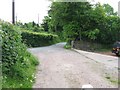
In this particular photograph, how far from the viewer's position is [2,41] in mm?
8609

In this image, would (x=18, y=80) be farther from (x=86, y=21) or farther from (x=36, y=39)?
(x=36, y=39)

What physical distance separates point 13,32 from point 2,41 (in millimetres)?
2254

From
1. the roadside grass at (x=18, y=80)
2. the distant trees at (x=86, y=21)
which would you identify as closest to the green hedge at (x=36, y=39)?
the distant trees at (x=86, y=21)

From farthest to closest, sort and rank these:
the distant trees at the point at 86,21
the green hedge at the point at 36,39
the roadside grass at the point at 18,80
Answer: the green hedge at the point at 36,39, the distant trees at the point at 86,21, the roadside grass at the point at 18,80

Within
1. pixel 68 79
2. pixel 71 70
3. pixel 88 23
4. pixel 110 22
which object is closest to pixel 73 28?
pixel 88 23

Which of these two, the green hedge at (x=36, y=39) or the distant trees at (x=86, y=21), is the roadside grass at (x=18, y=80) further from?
the green hedge at (x=36, y=39)

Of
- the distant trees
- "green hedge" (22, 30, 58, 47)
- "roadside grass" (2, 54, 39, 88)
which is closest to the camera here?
"roadside grass" (2, 54, 39, 88)

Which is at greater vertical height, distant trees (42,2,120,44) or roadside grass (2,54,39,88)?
distant trees (42,2,120,44)

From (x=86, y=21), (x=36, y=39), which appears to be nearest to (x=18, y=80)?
(x=86, y=21)

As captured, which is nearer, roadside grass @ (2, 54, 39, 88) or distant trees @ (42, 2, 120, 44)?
roadside grass @ (2, 54, 39, 88)

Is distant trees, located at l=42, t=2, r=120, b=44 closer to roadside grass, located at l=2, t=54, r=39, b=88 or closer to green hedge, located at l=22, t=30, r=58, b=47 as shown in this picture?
green hedge, located at l=22, t=30, r=58, b=47

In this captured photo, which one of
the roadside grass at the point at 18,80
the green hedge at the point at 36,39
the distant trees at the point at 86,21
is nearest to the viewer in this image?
the roadside grass at the point at 18,80

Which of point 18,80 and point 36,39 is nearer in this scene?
point 18,80

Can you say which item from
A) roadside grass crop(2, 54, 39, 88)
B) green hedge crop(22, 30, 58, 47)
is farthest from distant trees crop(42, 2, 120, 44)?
roadside grass crop(2, 54, 39, 88)
